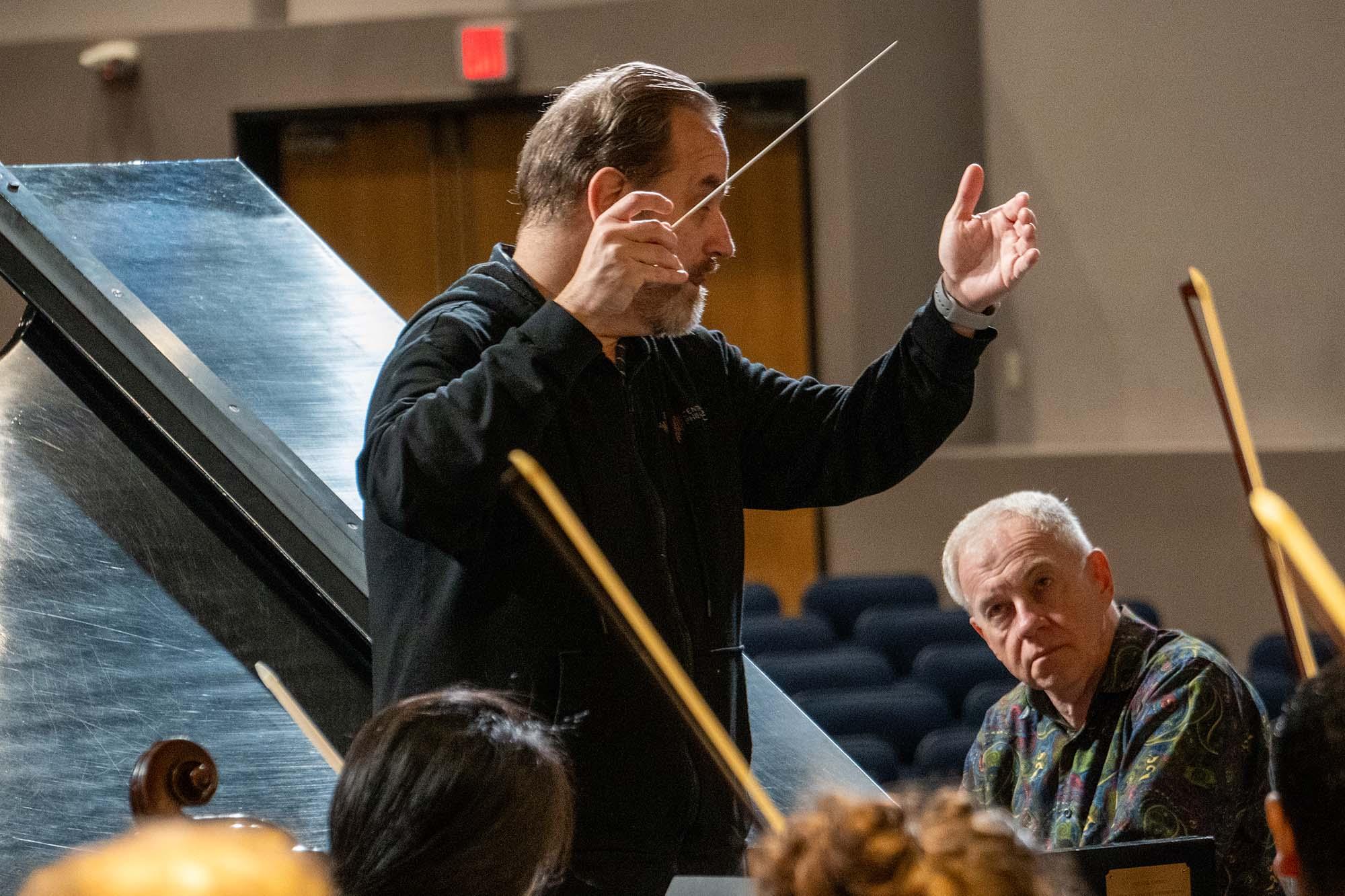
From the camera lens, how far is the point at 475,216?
20.5ft

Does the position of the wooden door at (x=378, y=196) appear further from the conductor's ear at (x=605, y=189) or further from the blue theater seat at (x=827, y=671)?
the conductor's ear at (x=605, y=189)

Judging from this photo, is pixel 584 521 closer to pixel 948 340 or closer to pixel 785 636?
pixel 948 340

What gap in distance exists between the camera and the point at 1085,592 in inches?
75.2

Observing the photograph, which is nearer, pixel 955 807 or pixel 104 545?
pixel 955 807

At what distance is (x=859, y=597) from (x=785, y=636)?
0.58 metres

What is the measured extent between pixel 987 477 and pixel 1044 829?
3583 millimetres

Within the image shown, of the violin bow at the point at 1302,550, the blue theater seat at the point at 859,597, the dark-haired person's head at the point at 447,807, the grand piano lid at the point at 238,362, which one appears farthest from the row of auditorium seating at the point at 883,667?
the violin bow at the point at 1302,550

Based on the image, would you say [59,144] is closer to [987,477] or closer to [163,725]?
[987,477]

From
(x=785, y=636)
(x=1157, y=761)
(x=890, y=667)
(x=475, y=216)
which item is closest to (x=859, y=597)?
(x=890, y=667)

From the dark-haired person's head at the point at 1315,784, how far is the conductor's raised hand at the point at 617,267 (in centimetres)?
71

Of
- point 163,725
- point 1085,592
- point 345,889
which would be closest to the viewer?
point 345,889

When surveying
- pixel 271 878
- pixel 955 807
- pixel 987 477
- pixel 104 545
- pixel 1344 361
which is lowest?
pixel 987 477

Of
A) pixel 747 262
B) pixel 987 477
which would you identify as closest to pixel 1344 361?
pixel 987 477

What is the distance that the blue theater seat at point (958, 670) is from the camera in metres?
4.05
